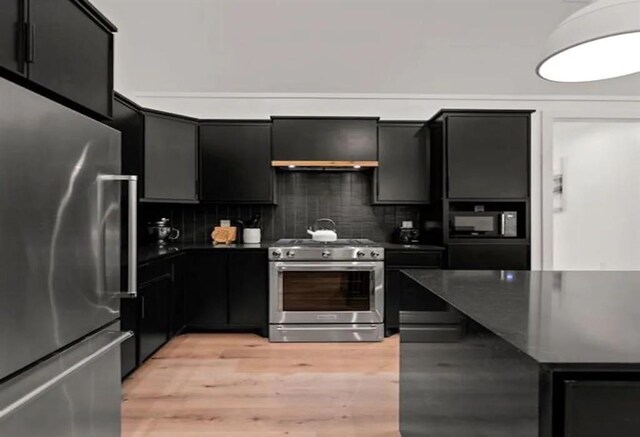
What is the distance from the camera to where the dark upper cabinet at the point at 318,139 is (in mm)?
4059

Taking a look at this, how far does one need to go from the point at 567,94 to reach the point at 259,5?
3328mm

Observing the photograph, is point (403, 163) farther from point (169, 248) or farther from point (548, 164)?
point (169, 248)

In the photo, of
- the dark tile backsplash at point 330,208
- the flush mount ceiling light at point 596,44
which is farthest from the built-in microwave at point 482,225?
the flush mount ceiling light at point 596,44

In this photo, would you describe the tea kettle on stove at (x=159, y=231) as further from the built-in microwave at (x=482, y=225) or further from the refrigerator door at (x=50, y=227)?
the built-in microwave at (x=482, y=225)

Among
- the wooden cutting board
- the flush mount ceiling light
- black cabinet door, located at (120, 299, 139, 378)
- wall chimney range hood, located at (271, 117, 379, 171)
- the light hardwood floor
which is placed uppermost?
wall chimney range hood, located at (271, 117, 379, 171)

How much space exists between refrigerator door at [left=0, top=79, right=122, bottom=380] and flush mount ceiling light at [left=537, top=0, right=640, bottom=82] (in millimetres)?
1739

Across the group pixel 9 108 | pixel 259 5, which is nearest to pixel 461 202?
pixel 259 5

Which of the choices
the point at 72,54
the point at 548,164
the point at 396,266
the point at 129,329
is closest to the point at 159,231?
the point at 129,329

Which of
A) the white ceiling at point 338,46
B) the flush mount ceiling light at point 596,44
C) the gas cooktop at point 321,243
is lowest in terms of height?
the gas cooktop at point 321,243

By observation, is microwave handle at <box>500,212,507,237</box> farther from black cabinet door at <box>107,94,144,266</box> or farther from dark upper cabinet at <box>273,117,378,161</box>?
black cabinet door at <box>107,94,144,266</box>

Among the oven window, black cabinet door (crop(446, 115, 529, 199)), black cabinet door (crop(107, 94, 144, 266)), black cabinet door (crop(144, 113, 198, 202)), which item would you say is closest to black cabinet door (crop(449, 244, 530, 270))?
black cabinet door (crop(446, 115, 529, 199))

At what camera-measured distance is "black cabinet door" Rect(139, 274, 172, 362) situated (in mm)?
2908

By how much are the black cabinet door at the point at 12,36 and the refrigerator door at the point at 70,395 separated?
995 millimetres

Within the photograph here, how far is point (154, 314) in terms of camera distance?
3111 mm
